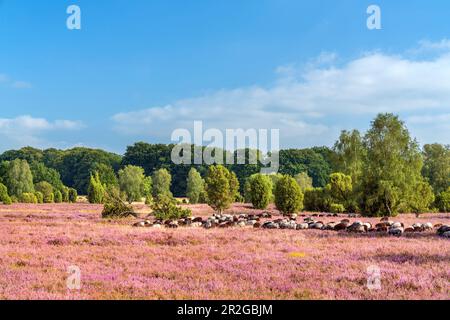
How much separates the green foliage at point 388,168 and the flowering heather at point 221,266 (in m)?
20.7

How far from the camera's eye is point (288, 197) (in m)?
46.5

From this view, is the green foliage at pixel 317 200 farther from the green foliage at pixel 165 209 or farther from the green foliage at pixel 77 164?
the green foliage at pixel 77 164

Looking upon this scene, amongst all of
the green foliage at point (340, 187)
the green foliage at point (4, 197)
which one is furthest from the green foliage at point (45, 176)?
the green foliage at point (340, 187)

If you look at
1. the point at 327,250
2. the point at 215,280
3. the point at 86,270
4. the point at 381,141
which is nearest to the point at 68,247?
the point at 86,270

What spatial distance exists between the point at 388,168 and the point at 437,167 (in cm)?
5325

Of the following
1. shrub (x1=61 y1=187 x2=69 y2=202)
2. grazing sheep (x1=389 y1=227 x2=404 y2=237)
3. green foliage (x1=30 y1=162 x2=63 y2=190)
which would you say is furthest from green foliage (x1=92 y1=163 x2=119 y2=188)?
grazing sheep (x1=389 y1=227 x2=404 y2=237)

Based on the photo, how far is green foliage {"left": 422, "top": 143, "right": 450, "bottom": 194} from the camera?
86938 mm

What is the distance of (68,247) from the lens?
18500 mm

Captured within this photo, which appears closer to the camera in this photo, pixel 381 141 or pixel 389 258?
pixel 389 258

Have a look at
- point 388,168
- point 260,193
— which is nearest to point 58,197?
point 260,193

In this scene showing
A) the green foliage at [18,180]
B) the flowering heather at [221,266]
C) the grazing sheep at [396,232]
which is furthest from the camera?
the green foliage at [18,180]

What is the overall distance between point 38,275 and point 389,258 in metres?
11.1

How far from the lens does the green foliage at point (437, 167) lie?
86.9 meters
